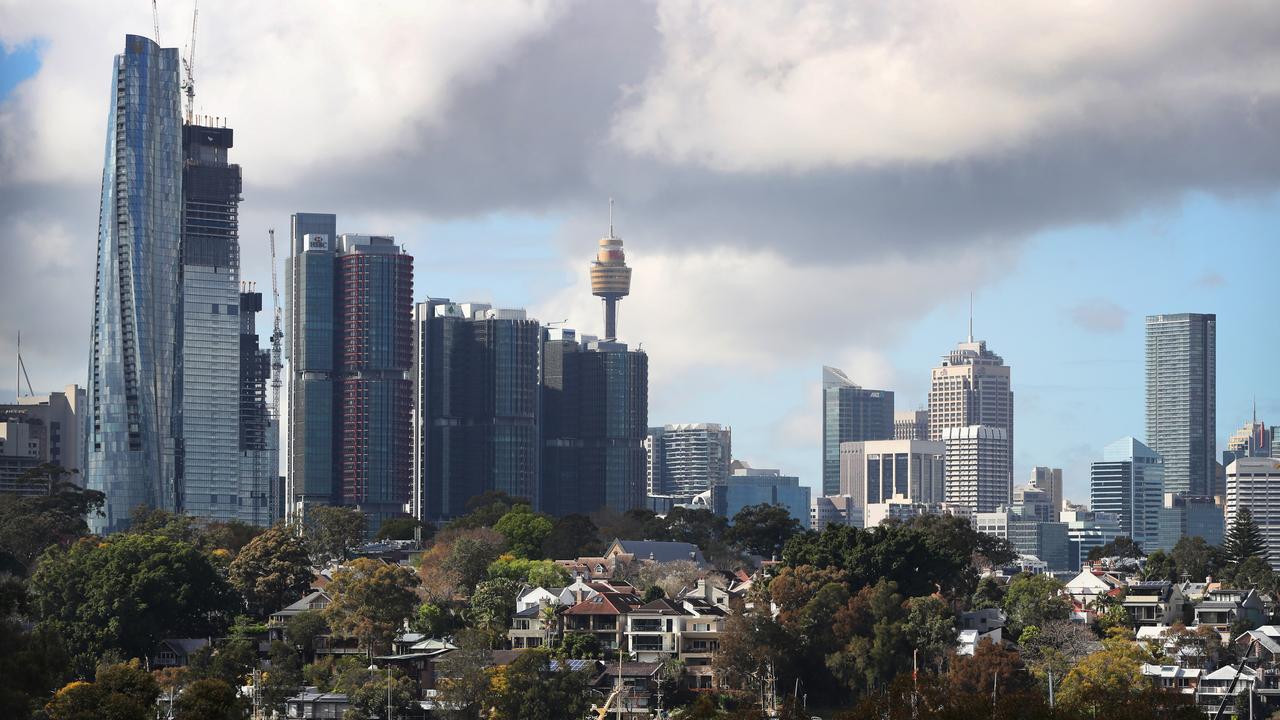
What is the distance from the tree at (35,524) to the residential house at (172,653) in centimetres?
1916

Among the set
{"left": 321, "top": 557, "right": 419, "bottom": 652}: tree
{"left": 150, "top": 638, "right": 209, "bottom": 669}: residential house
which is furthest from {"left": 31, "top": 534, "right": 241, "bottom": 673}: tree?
{"left": 321, "top": 557, "right": 419, "bottom": 652}: tree

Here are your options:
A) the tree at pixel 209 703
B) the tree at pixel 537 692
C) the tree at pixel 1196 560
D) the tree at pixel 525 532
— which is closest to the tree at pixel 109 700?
the tree at pixel 209 703

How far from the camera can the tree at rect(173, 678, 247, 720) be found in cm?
7844

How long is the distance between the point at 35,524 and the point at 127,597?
115ft

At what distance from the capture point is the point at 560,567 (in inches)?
5394

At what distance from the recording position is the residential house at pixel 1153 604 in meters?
127

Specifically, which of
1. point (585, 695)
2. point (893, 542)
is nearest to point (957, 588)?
point (893, 542)

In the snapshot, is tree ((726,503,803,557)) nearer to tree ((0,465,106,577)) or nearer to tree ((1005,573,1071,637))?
tree ((1005,573,1071,637))

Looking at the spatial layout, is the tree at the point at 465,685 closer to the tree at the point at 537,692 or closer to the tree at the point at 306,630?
the tree at the point at 537,692

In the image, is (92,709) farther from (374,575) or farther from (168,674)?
(374,575)

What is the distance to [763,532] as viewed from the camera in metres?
166

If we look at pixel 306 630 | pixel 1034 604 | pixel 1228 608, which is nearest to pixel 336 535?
pixel 306 630

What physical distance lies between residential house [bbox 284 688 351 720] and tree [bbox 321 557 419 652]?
11184 mm

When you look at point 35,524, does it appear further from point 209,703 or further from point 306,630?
point 209,703
